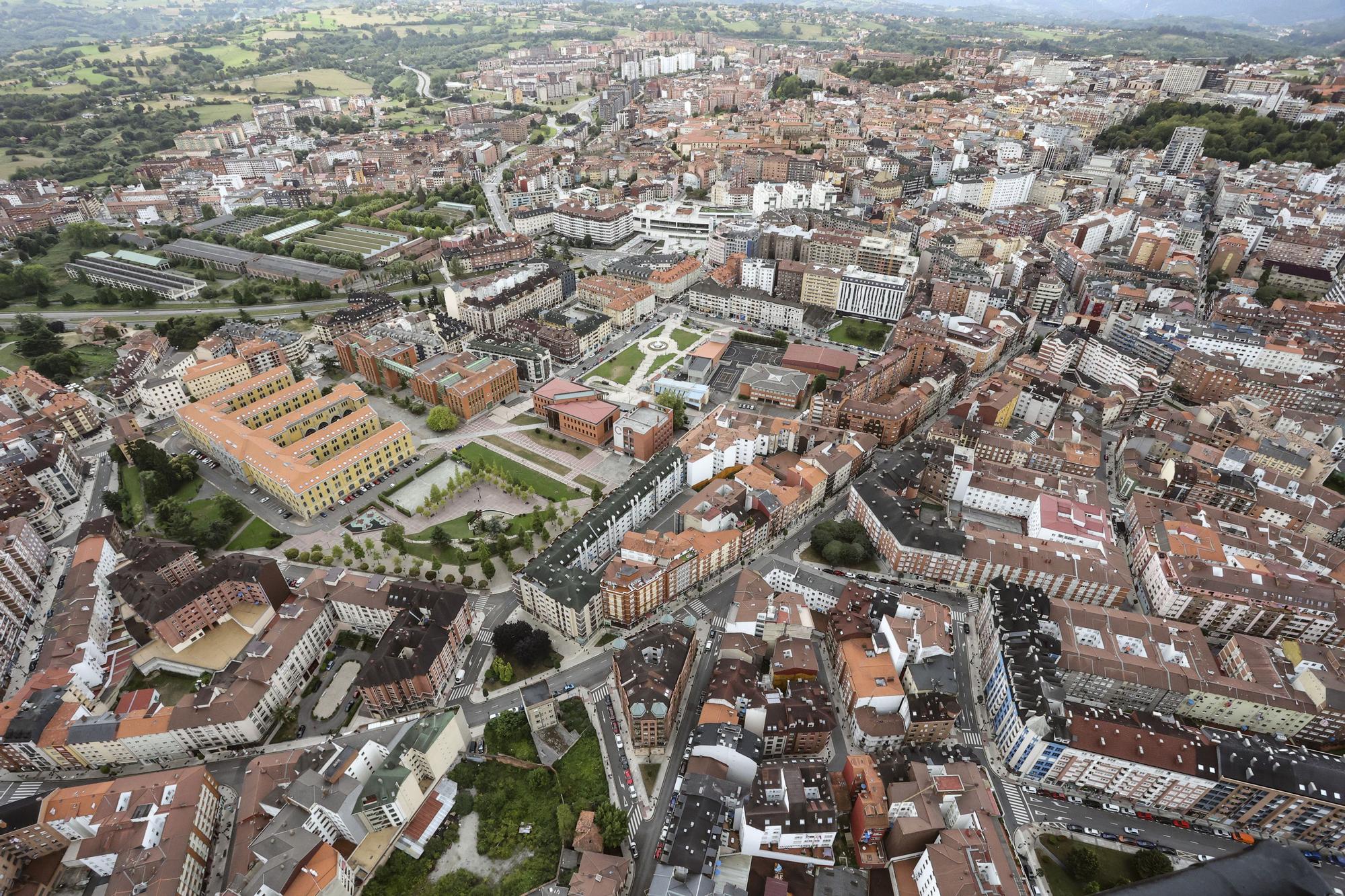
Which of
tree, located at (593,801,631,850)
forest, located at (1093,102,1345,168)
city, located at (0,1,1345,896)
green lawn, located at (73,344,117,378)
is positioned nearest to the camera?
tree, located at (593,801,631,850)

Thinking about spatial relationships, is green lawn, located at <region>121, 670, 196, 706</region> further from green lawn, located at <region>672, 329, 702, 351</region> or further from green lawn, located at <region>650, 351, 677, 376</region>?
green lawn, located at <region>672, 329, 702, 351</region>

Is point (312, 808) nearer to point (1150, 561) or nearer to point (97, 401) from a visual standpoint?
point (1150, 561)

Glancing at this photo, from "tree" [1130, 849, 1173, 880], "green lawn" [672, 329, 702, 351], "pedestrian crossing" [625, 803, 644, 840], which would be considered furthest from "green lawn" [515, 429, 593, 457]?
"tree" [1130, 849, 1173, 880]

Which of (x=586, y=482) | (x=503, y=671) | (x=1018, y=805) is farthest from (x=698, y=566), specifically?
(x=1018, y=805)

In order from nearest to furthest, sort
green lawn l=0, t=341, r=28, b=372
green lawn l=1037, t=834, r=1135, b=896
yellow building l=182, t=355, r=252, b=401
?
green lawn l=1037, t=834, r=1135, b=896
yellow building l=182, t=355, r=252, b=401
green lawn l=0, t=341, r=28, b=372

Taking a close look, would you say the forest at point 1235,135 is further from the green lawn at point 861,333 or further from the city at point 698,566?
the green lawn at point 861,333

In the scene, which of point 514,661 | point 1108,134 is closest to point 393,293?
A: point 514,661
